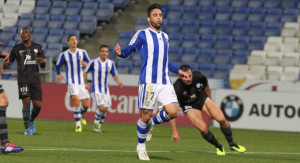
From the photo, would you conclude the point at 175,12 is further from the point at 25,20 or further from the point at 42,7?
the point at 25,20

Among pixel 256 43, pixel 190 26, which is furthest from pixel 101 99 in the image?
pixel 190 26

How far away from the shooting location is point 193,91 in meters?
10.3

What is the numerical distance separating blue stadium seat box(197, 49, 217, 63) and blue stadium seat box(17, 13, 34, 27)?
7.89 metres

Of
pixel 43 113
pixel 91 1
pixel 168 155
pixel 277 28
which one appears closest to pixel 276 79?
pixel 277 28

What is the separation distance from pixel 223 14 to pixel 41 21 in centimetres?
772

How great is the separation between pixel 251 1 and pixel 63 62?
40.4ft

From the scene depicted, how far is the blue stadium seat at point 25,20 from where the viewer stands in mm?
26516

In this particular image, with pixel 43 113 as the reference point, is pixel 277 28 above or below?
above

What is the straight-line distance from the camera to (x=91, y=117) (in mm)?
19984

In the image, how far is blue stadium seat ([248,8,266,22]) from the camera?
81.4 ft

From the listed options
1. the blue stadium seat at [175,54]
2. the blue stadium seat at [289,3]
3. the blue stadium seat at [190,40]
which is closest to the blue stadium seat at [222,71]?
the blue stadium seat at [175,54]

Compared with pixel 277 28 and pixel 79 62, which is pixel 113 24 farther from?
pixel 79 62

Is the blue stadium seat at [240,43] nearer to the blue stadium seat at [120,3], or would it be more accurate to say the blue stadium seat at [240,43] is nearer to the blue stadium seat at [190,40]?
the blue stadium seat at [190,40]

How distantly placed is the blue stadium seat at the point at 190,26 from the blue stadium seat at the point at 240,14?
4.94ft
